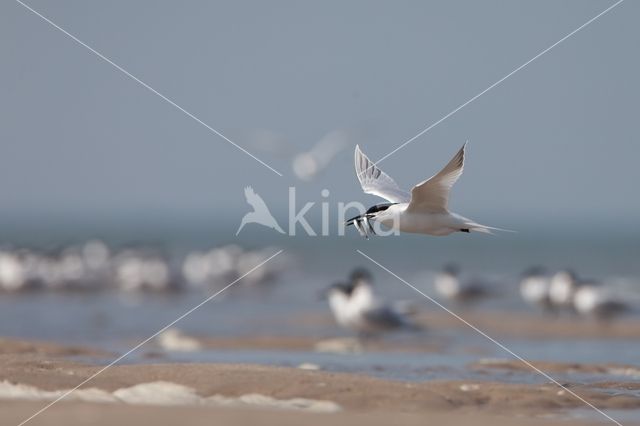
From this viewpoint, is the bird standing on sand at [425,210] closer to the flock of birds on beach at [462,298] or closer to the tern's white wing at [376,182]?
the tern's white wing at [376,182]

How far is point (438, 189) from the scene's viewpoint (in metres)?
11.0

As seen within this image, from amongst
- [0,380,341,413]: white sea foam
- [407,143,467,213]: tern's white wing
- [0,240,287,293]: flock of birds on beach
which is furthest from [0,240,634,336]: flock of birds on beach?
[0,380,341,413]: white sea foam

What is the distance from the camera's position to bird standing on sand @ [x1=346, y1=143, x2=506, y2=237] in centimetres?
1068

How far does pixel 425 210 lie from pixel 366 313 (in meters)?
5.61

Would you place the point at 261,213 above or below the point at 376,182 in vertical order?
above

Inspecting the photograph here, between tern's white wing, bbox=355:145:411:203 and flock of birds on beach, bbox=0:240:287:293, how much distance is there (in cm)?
1324

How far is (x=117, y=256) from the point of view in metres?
32.5

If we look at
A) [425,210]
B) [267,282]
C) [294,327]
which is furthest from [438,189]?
[267,282]

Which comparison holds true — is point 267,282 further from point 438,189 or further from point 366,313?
point 438,189

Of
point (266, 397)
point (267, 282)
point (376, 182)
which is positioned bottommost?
point (266, 397)

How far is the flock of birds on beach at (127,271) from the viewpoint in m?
26.3

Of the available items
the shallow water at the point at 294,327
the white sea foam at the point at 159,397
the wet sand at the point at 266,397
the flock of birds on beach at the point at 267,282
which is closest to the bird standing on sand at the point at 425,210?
the shallow water at the point at 294,327

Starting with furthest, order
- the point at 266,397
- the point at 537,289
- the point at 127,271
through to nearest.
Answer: the point at 127,271 < the point at 537,289 < the point at 266,397

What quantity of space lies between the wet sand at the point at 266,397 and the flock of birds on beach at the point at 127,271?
16.2m
